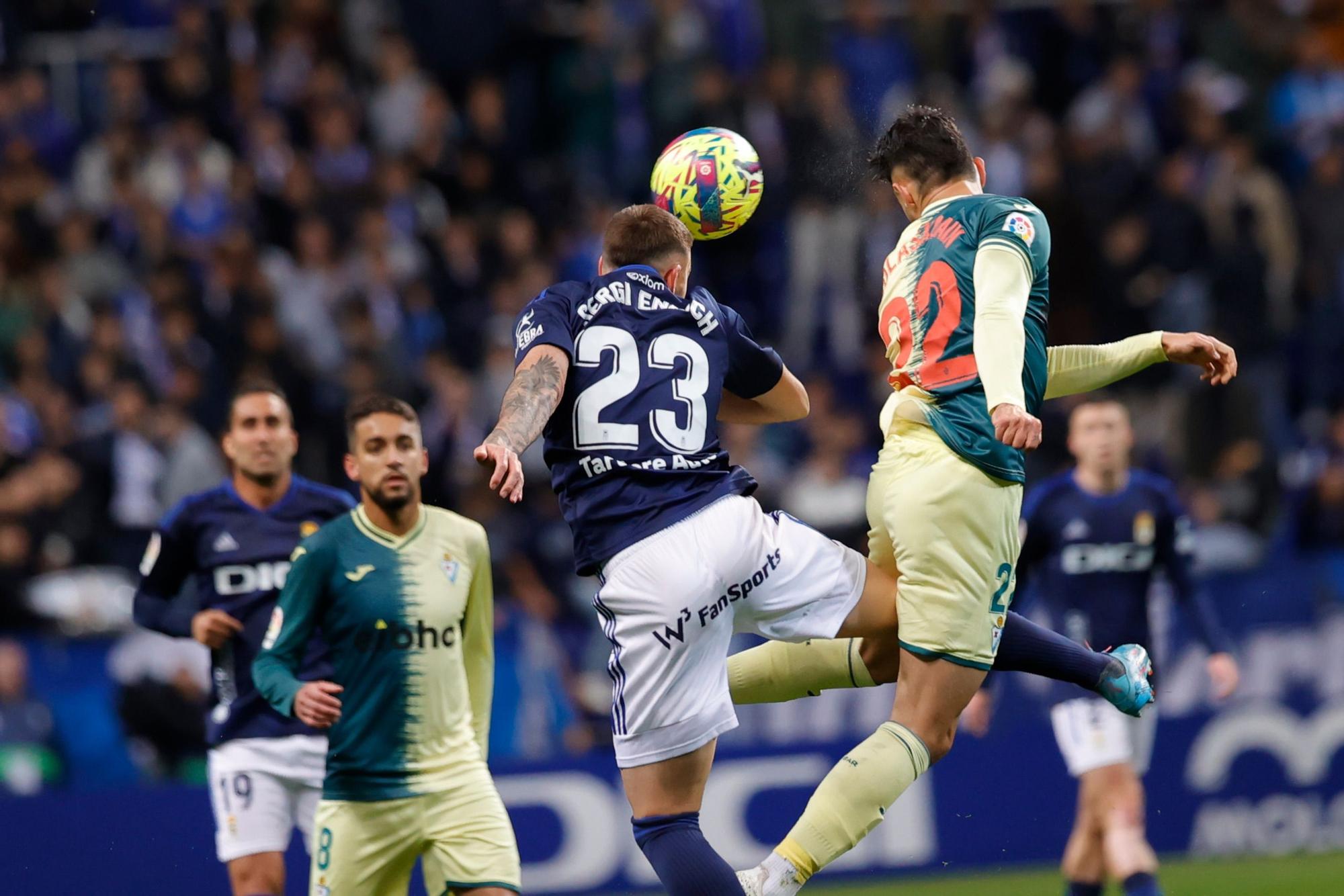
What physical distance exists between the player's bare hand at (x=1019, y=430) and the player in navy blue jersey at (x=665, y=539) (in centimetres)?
86

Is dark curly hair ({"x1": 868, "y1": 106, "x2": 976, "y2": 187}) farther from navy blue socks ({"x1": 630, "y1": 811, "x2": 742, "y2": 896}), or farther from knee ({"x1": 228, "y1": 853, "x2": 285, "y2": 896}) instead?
knee ({"x1": 228, "y1": 853, "x2": 285, "y2": 896})

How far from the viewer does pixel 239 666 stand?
8211 mm

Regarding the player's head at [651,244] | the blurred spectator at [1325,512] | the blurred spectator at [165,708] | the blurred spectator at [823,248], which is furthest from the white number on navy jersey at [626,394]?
the blurred spectator at [823,248]

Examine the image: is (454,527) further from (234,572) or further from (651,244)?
(651,244)

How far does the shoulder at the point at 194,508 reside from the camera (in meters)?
8.41

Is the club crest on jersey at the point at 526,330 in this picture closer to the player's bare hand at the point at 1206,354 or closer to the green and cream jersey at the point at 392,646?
the green and cream jersey at the point at 392,646

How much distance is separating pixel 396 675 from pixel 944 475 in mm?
2565

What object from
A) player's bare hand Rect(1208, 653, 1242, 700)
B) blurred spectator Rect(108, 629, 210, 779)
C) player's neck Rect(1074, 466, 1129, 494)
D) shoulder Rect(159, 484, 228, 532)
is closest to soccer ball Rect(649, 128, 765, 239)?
shoulder Rect(159, 484, 228, 532)

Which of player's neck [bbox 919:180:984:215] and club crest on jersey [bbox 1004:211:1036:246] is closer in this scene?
club crest on jersey [bbox 1004:211:1036:246]

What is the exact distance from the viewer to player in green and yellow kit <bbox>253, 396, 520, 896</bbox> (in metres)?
7.27

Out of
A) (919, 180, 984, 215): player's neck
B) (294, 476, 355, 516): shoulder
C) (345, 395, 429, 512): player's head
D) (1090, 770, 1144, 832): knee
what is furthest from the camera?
(1090, 770, 1144, 832): knee

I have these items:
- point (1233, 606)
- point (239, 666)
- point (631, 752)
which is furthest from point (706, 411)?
point (1233, 606)

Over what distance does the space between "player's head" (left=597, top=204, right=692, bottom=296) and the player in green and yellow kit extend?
1570 millimetres

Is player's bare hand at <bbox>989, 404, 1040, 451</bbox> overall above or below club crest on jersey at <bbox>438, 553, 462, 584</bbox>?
above
